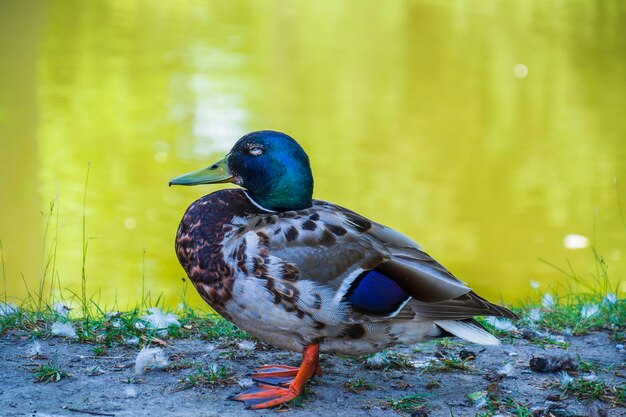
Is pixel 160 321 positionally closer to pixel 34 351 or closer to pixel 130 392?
pixel 34 351

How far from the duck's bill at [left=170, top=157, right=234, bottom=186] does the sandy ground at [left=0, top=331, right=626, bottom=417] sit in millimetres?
768

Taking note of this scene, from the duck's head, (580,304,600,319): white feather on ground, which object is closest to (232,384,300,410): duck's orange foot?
the duck's head

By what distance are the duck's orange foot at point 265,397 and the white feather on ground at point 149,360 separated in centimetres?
46

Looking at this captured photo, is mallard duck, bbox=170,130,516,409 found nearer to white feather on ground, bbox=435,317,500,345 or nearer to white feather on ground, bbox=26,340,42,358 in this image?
white feather on ground, bbox=435,317,500,345

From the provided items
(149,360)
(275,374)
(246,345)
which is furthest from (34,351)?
(275,374)

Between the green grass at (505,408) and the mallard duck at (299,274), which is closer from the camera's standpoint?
the mallard duck at (299,274)

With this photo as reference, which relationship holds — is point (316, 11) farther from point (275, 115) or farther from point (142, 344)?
point (142, 344)

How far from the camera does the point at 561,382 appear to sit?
3898 millimetres

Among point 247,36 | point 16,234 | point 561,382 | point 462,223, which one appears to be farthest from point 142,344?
point 247,36

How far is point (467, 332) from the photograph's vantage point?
12.1 feet

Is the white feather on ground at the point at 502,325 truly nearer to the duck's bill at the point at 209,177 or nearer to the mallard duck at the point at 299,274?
the mallard duck at the point at 299,274

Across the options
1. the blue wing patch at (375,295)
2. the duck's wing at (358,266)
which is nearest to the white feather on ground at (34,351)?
the duck's wing at (358,266)

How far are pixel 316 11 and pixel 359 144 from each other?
8.87m

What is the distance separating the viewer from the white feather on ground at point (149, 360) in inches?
152
